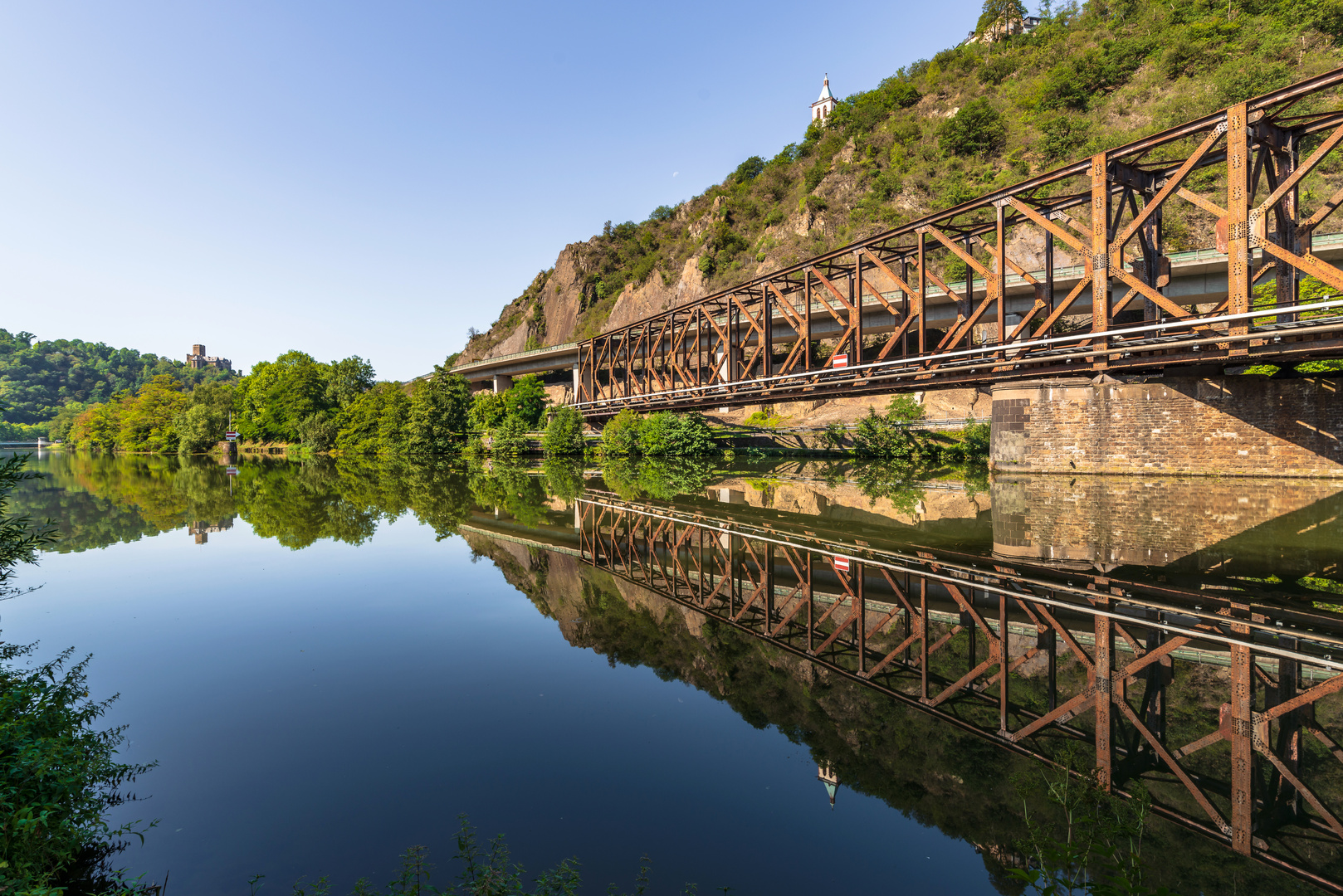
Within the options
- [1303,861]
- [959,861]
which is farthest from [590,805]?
[1303,861]

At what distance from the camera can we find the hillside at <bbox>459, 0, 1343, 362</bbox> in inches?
1791

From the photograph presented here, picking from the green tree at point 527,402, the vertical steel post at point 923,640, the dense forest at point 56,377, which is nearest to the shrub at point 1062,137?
the green tree at point 527,402

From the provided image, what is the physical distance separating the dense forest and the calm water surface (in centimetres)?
12309

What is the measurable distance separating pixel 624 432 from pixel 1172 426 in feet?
89.9

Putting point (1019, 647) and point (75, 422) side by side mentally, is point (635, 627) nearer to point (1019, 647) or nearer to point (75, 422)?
point (1019, 647)

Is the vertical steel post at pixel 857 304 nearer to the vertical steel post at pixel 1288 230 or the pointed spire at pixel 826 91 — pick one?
the vertical steel post at pixel 1288 230

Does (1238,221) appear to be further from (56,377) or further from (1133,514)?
(56,377)

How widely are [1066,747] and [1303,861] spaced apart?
1.24 metres

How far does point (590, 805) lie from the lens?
12.8 feet

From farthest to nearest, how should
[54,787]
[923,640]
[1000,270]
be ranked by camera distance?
[1000,270] < [923,640] < [54,787]

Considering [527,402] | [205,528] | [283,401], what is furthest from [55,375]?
[205,528]

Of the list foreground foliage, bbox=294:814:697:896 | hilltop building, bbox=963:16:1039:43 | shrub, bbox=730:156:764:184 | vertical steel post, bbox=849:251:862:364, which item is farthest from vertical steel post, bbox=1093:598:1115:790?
hilltop building, bbox=963:16:1039:43

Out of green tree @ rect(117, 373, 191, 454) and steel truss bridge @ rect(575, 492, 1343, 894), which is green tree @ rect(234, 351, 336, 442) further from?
steel truss bridge @ rect(575, 492, 1343, 894)

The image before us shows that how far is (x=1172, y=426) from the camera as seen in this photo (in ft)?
68.6
